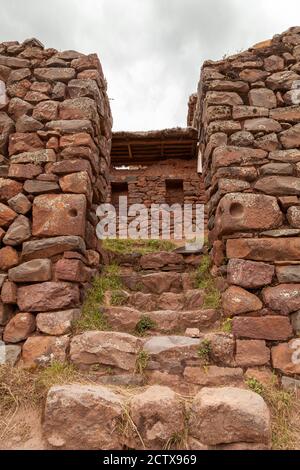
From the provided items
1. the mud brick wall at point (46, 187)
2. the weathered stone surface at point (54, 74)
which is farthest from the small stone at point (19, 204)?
the weathered stone surface at point (54, 74)

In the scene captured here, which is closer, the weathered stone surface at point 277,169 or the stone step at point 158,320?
the stone step at point 158,320

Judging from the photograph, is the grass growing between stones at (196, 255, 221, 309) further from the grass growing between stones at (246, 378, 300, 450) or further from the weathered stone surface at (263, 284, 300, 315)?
the grass growing between stones at (246, 378, 300, 450)

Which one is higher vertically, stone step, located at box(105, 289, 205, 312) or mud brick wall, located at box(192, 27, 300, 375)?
mud brick wall, located at box(192, 27, 300, 375)

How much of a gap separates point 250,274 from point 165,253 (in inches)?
52.6

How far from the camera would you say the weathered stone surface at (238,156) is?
123 inches

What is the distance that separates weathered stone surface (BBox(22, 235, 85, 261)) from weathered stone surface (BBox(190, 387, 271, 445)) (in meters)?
1.50

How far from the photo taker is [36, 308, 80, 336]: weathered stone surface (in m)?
2.57

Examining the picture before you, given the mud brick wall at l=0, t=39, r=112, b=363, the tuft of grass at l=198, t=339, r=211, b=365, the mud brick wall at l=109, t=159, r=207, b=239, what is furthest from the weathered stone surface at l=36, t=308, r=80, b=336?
the mud brick wall at l=109, t=159, r=207, b=239

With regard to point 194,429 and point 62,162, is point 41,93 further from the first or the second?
point 194,429

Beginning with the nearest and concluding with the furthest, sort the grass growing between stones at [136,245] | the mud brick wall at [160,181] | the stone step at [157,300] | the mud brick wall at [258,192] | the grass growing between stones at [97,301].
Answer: the mud brick wall at [258,192] < the grass growing between stones at [97,301] < the stone step at [157,300] < the grass growing between stones at [136,245] < the mud brick wall at [160,181]

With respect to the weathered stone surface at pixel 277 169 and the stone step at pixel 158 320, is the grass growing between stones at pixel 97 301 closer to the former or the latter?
the stone step at pixel 158 320

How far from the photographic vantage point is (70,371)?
236cm

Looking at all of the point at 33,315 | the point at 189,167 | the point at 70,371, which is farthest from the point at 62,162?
the point at 189,167

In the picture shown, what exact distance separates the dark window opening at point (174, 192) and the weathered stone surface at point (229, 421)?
7.00 m
